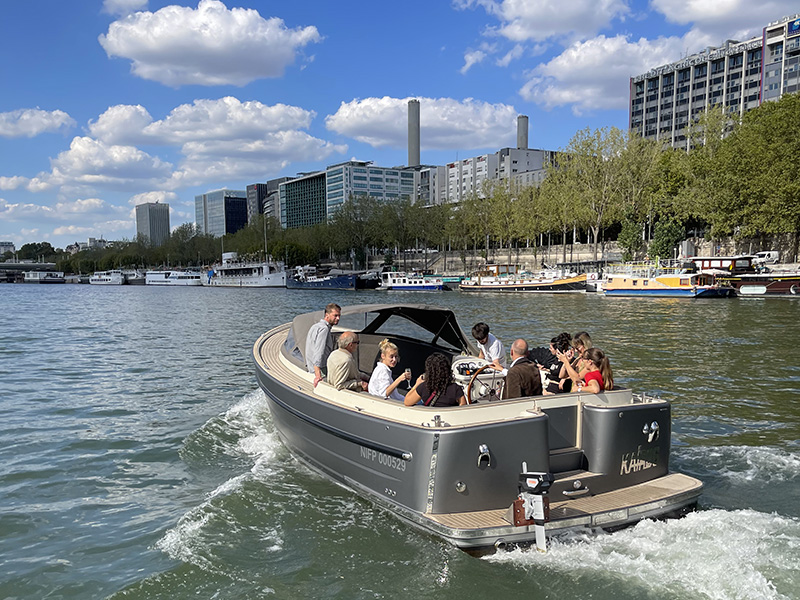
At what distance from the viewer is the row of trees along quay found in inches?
1940

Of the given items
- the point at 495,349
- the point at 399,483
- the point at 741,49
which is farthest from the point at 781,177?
the point at 741,49

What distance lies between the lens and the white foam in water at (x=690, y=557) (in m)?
5.06

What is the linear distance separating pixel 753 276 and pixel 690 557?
163 feet

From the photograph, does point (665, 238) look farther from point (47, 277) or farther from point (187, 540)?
point (47, 277)

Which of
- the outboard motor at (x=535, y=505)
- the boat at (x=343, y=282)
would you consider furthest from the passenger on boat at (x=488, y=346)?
the boat at (x=343, y=282)

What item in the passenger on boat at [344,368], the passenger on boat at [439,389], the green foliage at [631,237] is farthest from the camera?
the green foliage at [631,237]

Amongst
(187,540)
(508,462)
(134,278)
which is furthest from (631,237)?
(134,278)

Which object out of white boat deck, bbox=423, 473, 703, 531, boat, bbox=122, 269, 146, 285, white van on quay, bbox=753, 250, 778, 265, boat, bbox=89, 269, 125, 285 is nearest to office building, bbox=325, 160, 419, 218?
boat, bbox=122, 269, 146, 285

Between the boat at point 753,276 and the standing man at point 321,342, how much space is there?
4705 centimetres

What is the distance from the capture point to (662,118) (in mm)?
125250

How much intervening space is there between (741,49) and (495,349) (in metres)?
129

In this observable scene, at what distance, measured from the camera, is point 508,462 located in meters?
5.54

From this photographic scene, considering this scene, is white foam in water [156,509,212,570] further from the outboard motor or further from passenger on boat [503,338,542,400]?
passenger on boat [503,338,542,400]

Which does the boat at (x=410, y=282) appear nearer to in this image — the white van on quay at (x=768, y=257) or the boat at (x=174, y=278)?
the white van on quay at (x=768, y=257)
